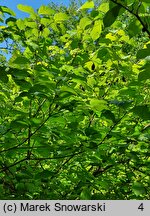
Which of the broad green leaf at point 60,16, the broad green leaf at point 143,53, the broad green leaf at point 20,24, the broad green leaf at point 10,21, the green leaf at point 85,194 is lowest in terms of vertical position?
the green leaf at point 85,194

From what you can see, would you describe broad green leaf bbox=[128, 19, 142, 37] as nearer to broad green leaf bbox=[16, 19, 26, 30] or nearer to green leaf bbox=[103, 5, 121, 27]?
green leaf bbox=[103, 5, 121, 27]

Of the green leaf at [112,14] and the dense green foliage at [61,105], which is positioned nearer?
the green leaf at [112,14]

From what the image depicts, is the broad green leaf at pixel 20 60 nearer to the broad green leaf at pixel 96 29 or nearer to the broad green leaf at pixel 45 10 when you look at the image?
the broad green leaf at pixel 45 10

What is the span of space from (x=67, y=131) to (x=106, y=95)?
109 cm

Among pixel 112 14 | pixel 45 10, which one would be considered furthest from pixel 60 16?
pixel 112 14

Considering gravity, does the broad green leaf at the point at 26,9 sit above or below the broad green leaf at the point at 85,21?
above

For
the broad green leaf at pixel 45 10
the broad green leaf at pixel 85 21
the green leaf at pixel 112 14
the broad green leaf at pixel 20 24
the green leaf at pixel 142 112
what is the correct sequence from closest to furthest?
the green leaf at pixel 112 14 < the green leaf at pixel 142 112 < the broad green leaf at pixel 45 10 < the broad green leaf at pixel 85 21 < the broad green leaf at pixel 20 24

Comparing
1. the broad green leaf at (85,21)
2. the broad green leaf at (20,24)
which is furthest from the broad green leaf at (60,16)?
the broad green leaf at (20,24)

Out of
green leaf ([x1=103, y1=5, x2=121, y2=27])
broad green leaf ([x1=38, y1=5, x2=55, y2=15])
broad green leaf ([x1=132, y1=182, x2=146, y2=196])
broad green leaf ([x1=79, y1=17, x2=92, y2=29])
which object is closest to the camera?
green leaf ([x1=103, y1=5, x2=121, y2=27])

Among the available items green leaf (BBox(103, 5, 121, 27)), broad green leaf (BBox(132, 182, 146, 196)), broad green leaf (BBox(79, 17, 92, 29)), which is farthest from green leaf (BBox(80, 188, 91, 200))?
green leaf (BBox(103, 5, 121, 27))

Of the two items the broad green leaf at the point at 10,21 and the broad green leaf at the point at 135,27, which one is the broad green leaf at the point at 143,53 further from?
the broad green leaf at the point at 10,21

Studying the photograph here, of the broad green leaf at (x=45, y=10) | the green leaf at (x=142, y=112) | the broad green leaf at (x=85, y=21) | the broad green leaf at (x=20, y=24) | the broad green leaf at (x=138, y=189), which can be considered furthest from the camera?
the broad green leaf at (x=20, y=24)

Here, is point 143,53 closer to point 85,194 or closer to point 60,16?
point 60,16

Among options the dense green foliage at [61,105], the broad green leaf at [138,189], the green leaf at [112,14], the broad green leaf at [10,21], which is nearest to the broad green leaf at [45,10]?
the dense green foliage at [61,105]
